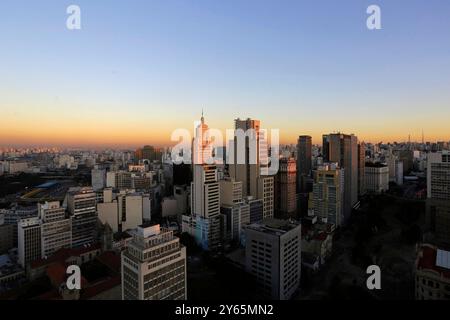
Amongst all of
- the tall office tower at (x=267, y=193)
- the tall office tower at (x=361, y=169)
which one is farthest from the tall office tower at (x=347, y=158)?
the tall office tower at (x=267, y=193)

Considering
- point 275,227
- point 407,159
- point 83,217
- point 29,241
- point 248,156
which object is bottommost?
point 29,241

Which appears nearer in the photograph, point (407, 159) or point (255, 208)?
point (255, 208)

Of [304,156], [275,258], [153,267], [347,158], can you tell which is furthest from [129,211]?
[304,156]

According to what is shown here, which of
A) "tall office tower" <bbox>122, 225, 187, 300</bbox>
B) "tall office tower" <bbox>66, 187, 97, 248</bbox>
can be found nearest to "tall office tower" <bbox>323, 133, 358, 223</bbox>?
"tall office tower" <bbox>66, 187, 97, 248</bbox>

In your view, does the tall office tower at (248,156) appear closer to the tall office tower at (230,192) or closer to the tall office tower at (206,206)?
the tall office tower at (230,192)

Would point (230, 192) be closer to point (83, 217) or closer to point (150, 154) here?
point (83, 217)

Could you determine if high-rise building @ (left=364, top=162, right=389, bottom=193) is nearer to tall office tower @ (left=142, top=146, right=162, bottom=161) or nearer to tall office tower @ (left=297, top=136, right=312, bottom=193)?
tall office tower @ (left=297, top=136, right=312, bottom=193)
